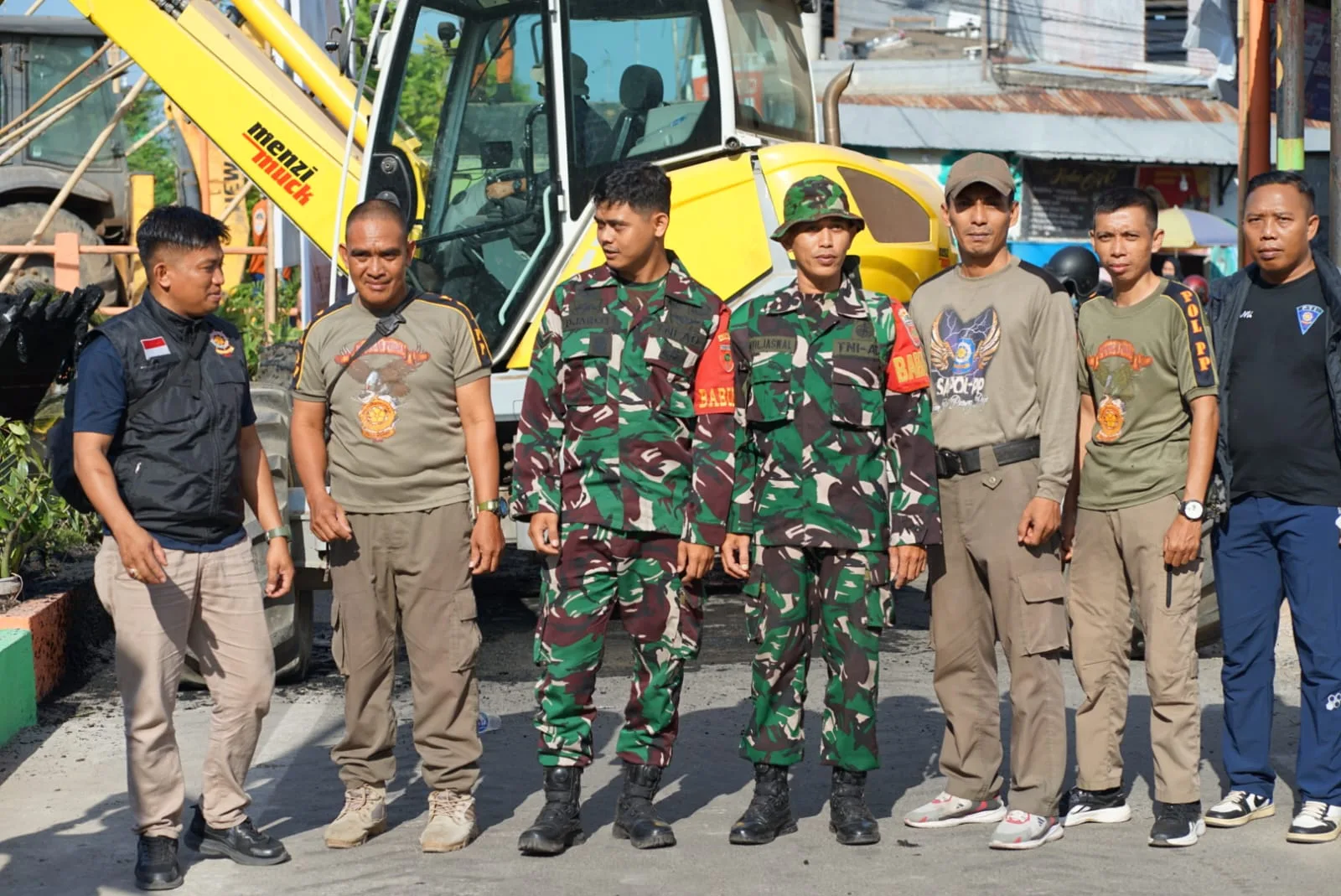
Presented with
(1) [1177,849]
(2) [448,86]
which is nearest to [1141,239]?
(1) [1177,849]

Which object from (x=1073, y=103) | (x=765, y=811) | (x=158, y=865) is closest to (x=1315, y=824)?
(x=765, y=811)

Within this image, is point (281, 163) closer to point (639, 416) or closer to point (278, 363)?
point (278, 363)

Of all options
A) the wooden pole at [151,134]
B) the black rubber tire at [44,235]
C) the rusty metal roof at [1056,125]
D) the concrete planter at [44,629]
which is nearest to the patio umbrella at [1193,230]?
the rusty metal roof at [1056,125]

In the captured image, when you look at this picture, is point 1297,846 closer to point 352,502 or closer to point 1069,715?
point 1069,715

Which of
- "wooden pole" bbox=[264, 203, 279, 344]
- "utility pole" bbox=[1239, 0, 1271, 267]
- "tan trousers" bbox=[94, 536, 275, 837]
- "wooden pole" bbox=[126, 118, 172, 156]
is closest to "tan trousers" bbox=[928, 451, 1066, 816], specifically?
"tan trousers" bbox=[94, 536, 275, 837]

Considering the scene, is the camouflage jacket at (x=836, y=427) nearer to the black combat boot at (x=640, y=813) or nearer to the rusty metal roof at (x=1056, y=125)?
the black combat boot at (x=640, y=813)

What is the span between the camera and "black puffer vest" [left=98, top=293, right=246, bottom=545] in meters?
4.79

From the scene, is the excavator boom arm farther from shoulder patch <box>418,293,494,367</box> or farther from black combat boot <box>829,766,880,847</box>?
black combat boot <box>829,766,880,847</box>

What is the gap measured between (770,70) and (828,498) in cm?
401

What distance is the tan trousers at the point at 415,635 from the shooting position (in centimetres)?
512

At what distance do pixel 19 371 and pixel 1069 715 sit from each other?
181 inches

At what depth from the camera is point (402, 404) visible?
5078 mm

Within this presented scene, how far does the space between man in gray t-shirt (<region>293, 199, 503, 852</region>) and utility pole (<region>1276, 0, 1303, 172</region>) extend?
5.04 meters

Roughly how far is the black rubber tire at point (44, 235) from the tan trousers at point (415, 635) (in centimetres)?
1112
